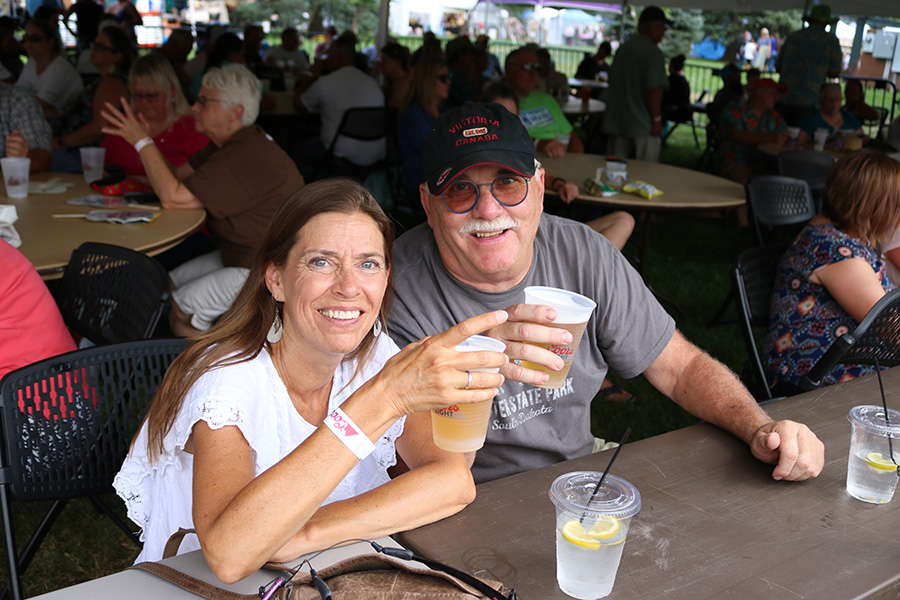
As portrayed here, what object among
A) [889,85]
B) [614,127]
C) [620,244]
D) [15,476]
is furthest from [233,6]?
[15,476]

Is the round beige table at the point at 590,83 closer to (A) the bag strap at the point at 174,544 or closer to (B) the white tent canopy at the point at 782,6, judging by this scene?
(B) the white tent canopy at the point at 782,6

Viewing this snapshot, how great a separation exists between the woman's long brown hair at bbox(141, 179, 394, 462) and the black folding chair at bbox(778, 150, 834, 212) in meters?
4.79

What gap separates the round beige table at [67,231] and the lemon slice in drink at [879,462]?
2.58 m

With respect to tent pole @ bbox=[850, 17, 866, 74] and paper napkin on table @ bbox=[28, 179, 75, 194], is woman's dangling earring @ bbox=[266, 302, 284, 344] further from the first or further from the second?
tent pole @ bbox=[850, 17, 866, 74]

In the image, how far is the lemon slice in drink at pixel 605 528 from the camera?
1.19m

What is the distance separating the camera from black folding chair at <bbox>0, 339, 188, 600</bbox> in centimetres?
178

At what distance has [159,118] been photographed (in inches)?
175

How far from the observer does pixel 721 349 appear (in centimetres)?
474

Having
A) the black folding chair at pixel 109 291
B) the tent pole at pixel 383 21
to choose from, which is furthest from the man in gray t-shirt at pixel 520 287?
the tent pole at pixel 383 21

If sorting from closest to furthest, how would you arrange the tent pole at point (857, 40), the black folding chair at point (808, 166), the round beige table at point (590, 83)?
1. the black folding chair at point (808, 166)
2. the round beige table at point (590, 83)
3. the tent pole at point (857, 40)

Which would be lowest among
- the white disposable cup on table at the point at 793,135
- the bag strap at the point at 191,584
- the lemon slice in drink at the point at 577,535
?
the bag strap at the point at 191,584

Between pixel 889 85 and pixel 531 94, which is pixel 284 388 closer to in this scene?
pixel 531 94

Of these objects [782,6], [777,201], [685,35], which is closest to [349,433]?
[777,201]

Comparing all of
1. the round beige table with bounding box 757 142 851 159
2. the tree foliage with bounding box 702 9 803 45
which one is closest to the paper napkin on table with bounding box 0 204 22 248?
the round beige table with bounding box 757 142 851 159
